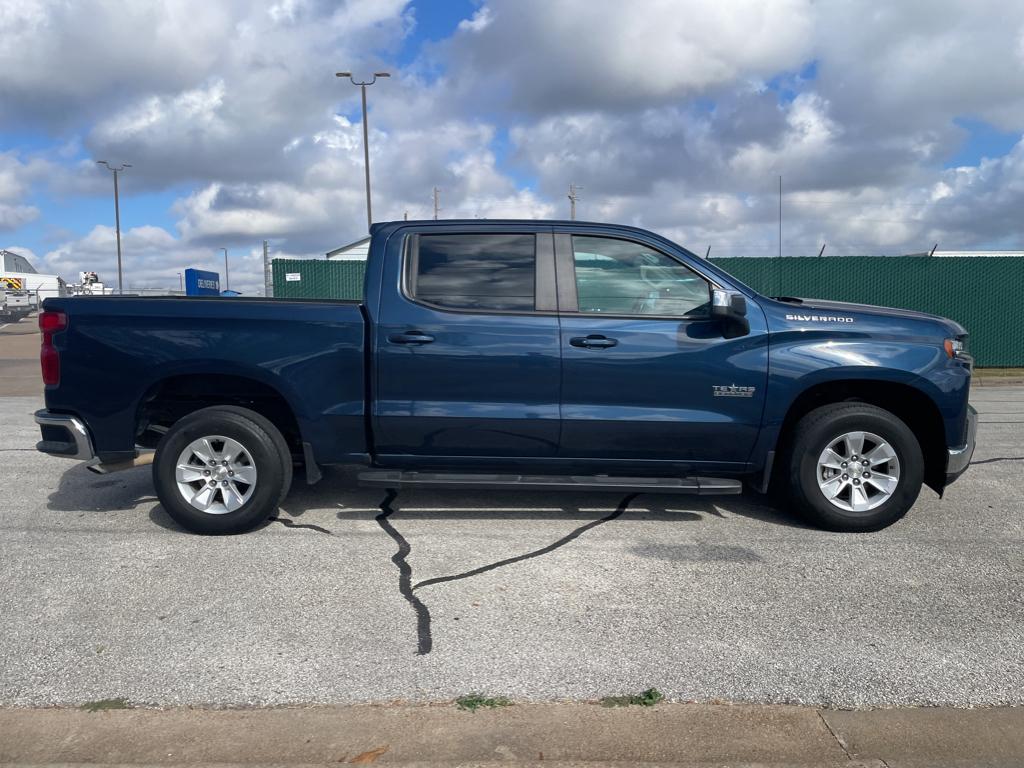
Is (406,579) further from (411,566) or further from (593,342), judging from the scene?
(593,342)

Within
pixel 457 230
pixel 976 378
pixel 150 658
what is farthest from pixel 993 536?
pixel 976 378

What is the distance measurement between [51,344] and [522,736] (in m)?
3.94

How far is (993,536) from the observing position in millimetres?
5324

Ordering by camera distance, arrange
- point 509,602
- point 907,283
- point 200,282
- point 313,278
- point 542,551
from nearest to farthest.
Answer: point 509,602 < point 542,551 < point 200,282 < point 907,283 < point 313,278

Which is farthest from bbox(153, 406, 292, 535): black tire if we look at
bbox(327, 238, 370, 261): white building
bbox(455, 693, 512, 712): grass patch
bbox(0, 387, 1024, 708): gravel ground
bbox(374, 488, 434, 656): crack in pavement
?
bbox(327, 238, 370, 261): white building

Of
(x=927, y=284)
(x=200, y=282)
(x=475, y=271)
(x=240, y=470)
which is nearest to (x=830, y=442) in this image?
(x=475, y=271)

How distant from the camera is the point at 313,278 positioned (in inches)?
662

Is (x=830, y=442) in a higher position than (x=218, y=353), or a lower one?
lower

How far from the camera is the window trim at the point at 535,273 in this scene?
5.27 meters

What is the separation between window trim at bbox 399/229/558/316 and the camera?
527cm

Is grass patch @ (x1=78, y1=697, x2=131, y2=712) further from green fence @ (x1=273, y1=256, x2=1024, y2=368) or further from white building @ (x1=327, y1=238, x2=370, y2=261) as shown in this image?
white building @ (x1=327, y1=238, x2=370, y2=261)

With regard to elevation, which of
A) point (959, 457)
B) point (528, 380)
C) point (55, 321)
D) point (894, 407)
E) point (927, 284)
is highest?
point (927, 284)

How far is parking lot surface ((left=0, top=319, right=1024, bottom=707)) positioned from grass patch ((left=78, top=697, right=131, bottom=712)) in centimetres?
5

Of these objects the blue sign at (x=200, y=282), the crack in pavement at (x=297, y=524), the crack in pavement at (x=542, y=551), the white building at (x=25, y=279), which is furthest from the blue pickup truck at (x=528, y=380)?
the white building at (x=25, y=279)
